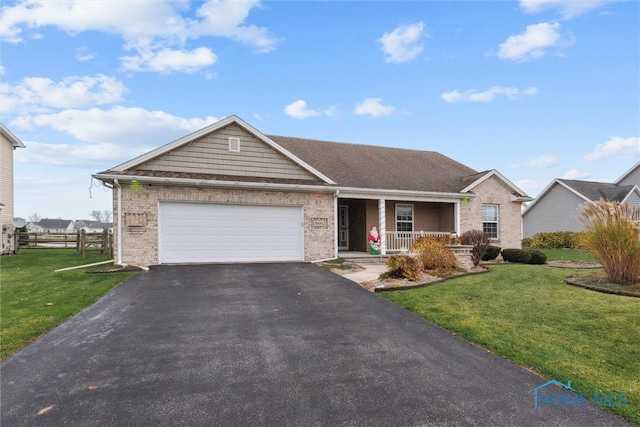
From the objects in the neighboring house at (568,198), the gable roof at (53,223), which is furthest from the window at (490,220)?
the gable roof at (53,223)

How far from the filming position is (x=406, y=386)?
3.82 m

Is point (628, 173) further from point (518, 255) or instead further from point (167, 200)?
point (167, 200)

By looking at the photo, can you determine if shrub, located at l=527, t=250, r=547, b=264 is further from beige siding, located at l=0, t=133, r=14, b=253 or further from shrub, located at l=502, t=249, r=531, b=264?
beige siding, located at l=0, t=133, r=14, b=253

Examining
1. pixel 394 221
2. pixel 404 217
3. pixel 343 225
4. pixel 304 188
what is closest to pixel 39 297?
pixel 304 188

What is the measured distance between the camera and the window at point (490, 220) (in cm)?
1806

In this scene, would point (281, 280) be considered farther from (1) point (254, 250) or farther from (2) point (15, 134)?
(2) point (15, 134)

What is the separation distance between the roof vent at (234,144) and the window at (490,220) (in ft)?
41.7

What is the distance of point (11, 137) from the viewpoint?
19.9m

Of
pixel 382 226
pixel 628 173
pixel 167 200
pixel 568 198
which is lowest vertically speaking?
pixel 382 226

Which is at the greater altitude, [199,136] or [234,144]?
[199,136]

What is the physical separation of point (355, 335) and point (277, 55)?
537 inches

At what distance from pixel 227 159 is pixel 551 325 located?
37.0 ft

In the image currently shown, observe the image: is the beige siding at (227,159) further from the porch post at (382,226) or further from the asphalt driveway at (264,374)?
the asphalt driveway at (264,374)

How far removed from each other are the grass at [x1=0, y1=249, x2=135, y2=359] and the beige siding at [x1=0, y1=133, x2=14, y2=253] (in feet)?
30.2
